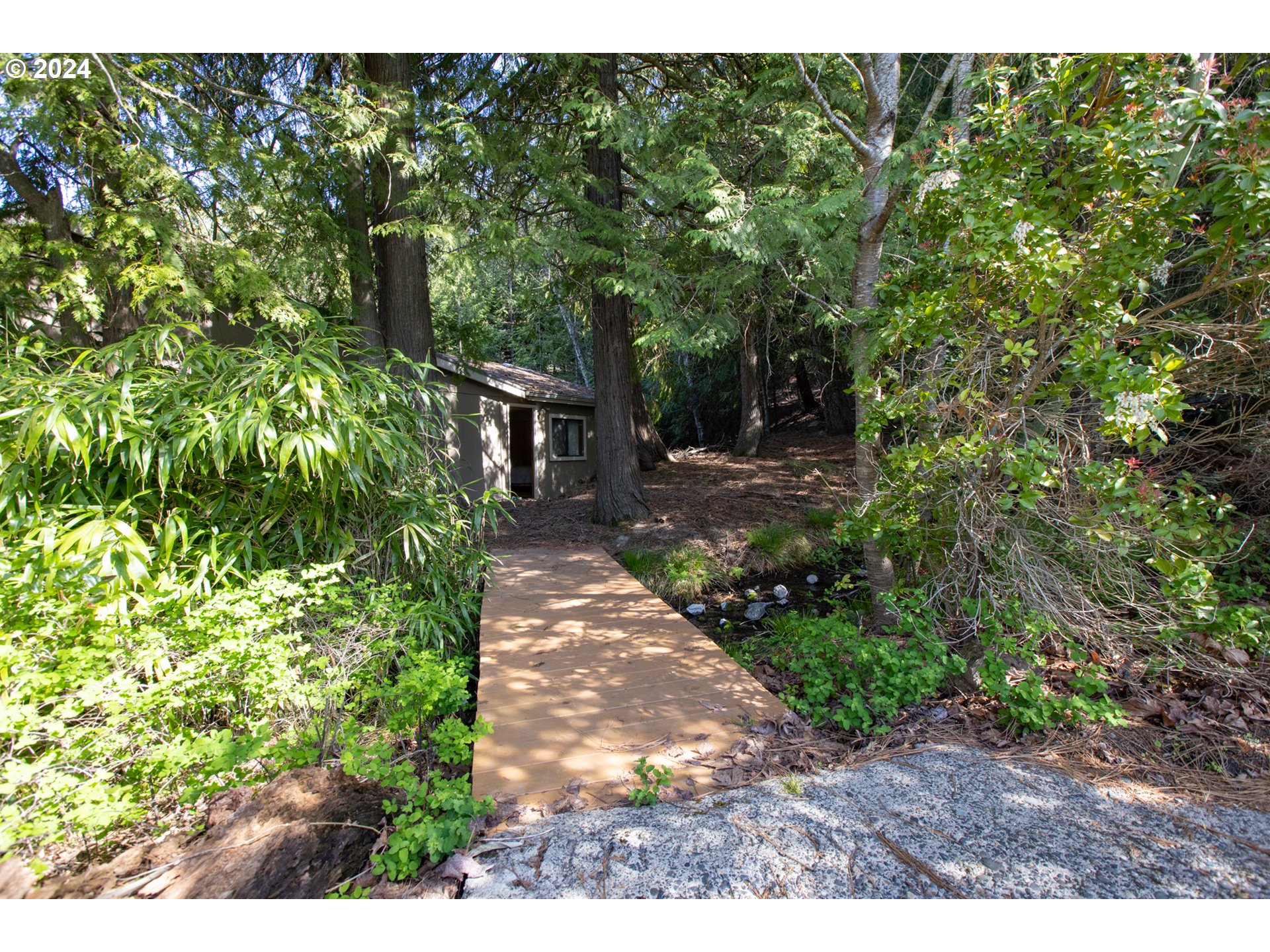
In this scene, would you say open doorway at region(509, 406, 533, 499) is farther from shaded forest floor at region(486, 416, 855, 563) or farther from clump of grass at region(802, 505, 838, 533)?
clump of grass at region(802, 505, 838, 533)

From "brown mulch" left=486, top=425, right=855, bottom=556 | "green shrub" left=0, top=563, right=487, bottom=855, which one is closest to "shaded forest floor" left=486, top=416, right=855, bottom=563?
"brown mulch" left=486, top=425, right=855, bottom=556

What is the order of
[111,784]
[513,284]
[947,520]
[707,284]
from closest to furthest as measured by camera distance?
[111,784] < [947,520] < [707,284] < [513,284]

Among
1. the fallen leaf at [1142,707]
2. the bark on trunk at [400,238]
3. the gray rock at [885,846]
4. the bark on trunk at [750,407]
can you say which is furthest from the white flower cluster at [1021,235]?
the bark on trunk at [750,407]

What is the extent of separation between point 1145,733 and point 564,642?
313 centimetres

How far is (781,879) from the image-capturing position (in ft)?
5.91

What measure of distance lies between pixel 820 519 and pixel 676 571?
2556 mm

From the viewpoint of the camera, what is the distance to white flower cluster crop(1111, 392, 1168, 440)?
2238 millimetres

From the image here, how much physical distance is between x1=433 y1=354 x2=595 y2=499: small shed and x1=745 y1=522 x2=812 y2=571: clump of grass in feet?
16.6

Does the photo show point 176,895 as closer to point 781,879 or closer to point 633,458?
point 781,879

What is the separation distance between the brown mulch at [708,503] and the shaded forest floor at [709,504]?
0.01 m

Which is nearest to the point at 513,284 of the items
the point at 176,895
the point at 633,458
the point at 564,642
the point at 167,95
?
the point at 633,458

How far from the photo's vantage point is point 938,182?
3322 mm

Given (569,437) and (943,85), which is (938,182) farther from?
(569,437)

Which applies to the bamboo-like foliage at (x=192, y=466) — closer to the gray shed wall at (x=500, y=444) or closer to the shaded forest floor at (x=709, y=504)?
the shaded forest floor at (x=709, y=504)
